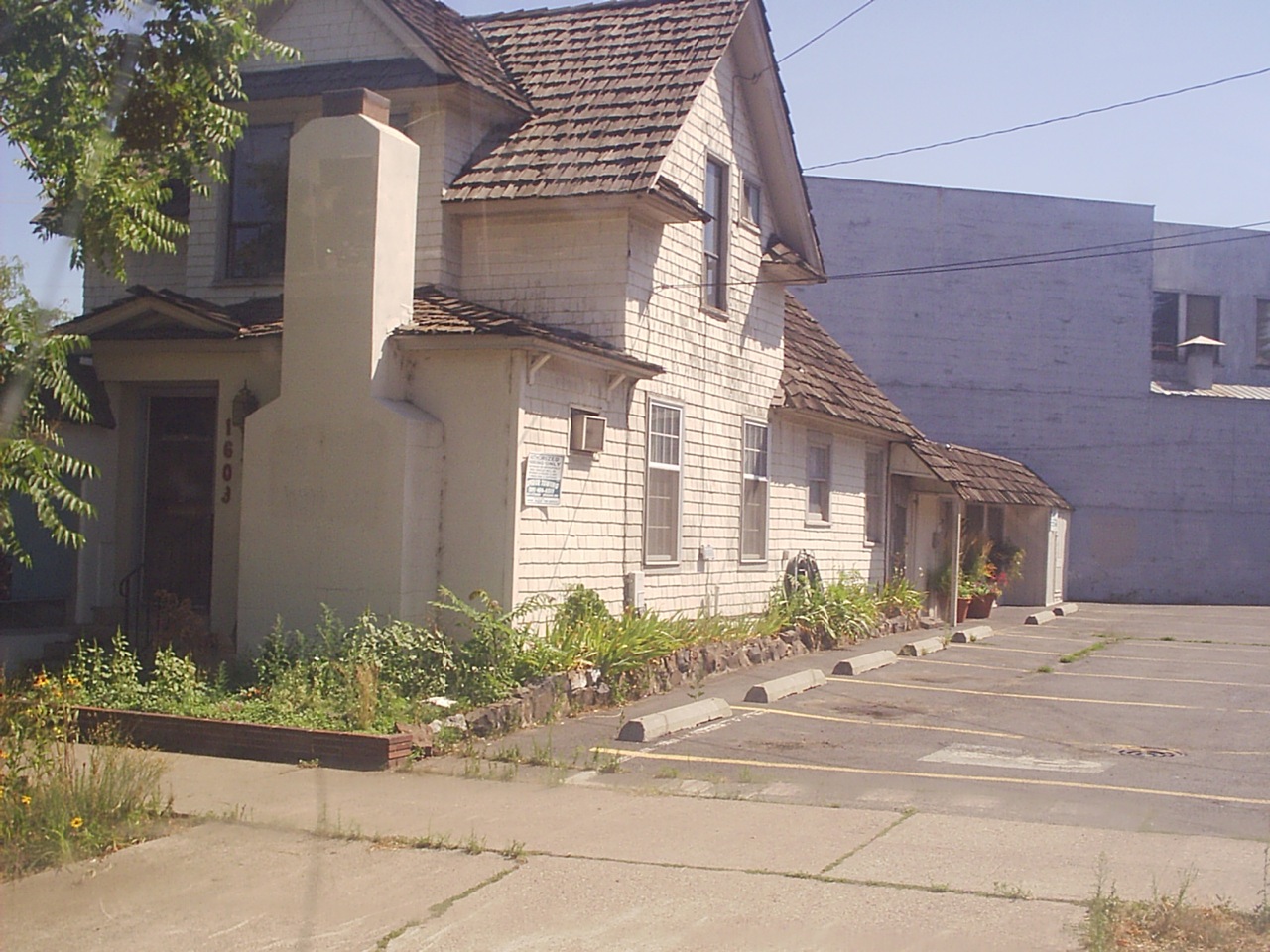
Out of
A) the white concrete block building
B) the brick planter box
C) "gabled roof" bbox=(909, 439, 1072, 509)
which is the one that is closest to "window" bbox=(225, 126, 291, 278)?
the brick planter box

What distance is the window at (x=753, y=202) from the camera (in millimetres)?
18875

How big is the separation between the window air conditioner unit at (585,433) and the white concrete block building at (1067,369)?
23.8 meters

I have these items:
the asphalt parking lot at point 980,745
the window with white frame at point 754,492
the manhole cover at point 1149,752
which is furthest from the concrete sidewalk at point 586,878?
the window with white frame at point 754,492

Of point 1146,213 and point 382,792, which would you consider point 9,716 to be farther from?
point 1146,213

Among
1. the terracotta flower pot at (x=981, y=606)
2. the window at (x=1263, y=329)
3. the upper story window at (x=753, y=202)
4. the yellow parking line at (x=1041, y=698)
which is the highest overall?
the window at (x=1263, y=329)

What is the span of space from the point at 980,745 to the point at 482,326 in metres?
5.88

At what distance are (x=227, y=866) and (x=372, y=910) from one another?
124 cm

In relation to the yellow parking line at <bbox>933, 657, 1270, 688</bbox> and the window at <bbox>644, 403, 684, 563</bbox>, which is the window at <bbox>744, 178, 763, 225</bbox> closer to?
the window at <bbox>644, 403, 684, 563</bbox>

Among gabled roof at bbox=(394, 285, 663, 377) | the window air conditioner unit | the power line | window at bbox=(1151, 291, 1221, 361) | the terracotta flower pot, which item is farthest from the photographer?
window at bbox=(1151, 291, 1221, 361)

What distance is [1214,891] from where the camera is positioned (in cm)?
692

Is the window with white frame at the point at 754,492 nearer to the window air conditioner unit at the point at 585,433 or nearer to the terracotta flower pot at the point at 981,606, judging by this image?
the window air conditioner unit at the point at 585,433

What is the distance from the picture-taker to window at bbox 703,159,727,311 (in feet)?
58.1

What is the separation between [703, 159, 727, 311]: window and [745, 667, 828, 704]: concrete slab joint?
200 inches

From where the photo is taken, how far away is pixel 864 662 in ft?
55.6
